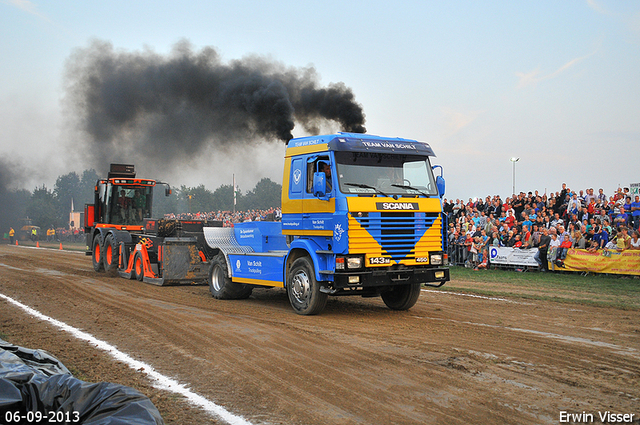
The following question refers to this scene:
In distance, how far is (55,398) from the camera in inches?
149

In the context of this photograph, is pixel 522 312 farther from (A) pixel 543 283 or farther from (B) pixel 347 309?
(A) pixel 543 283

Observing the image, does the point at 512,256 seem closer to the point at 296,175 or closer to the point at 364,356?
the point at 296,175

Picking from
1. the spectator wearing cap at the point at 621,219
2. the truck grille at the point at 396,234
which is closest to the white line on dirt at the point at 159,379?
the truck grille at the point at 396,234

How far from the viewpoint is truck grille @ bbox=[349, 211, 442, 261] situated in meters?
8.98

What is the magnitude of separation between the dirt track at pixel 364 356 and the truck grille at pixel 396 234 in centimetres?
124

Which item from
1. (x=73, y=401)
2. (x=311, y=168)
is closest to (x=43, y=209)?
(x=311, y=168)

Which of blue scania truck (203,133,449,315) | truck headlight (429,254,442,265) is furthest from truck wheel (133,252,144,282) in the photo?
truck headlight (429,254,442,265)

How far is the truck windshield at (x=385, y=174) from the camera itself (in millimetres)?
9266

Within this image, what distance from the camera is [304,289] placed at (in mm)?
9664

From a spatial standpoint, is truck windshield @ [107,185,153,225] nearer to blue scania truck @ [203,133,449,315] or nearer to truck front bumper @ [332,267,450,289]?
blue scania truck @ [203,133,449,315]

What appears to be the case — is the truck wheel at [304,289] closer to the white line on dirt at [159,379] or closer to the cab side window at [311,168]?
the cab side window at [311,168]

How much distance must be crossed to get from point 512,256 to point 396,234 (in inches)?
452

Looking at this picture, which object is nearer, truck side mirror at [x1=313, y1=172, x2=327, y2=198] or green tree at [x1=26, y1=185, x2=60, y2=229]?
truck side mirror at [x1=313, y1=172, x2=327, y2=198]

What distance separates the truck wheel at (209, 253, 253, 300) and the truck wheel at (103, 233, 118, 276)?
21.4 ft
